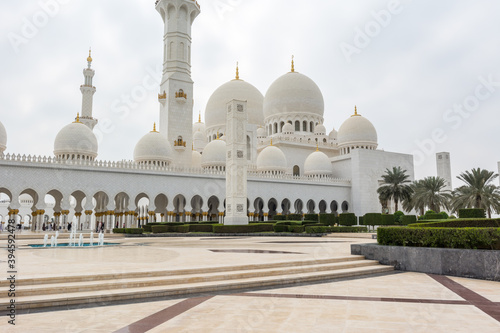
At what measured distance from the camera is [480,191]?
28.1m

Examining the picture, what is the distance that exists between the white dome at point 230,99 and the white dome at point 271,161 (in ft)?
26.3

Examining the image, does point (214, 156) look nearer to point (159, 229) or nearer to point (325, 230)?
point (159, 229)

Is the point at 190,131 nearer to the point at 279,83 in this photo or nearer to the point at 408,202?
the point at 279,83

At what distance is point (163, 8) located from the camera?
117ft

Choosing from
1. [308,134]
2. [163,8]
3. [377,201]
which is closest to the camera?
[163,8]

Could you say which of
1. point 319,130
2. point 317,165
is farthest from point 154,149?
point 319,130

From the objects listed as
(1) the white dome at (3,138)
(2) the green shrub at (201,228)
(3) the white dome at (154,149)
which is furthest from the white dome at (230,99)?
(2) the green shrub at (201,228)

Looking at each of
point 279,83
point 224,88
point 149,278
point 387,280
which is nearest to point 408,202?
point 279,83

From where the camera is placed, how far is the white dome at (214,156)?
36.7 metres

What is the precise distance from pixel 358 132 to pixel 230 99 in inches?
605

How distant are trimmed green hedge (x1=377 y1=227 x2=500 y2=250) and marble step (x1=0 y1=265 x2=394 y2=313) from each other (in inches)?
68.1

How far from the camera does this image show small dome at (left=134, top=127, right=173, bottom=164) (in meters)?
33.2

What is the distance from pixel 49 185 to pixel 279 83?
28897 millimetres

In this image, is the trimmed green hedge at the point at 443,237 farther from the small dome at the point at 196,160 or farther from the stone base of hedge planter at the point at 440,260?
the small dome at the point at 196,160
